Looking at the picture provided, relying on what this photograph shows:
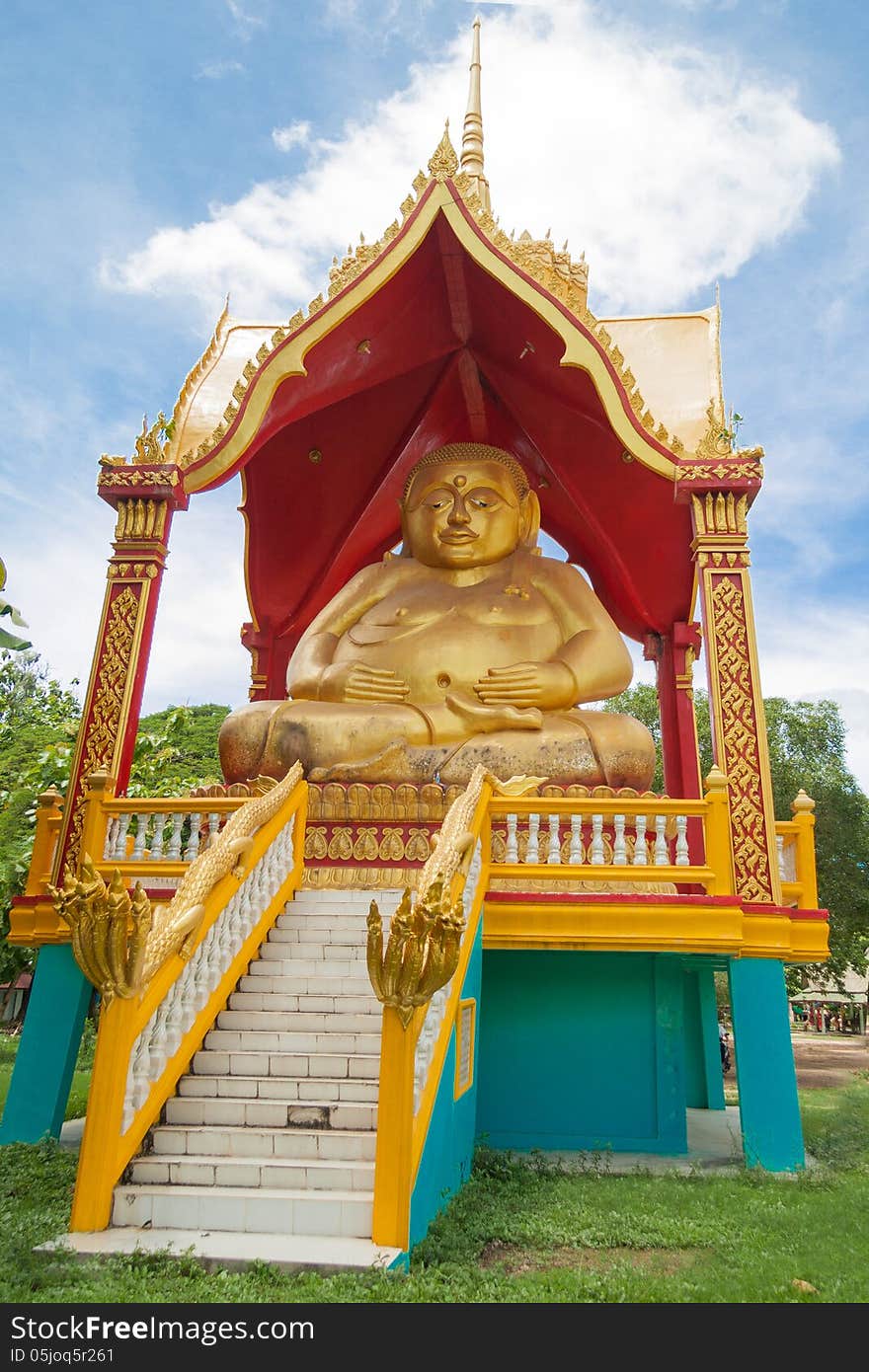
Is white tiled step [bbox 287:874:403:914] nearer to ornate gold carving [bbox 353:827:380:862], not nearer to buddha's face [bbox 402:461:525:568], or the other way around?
ornate gold carving [bbox 353:827:380:862]

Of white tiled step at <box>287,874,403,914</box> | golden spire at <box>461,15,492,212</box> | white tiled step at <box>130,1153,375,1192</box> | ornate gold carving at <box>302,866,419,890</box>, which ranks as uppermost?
golden spire at <box>461,15,492,212</box>

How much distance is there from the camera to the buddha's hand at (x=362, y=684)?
10.7 metres

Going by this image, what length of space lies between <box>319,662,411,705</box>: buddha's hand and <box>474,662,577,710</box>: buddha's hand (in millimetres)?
863

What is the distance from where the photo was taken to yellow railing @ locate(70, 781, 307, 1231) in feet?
15.7

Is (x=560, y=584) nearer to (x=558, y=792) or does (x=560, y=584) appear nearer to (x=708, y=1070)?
(x=558, y=792)

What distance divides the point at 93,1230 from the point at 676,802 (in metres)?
4.79

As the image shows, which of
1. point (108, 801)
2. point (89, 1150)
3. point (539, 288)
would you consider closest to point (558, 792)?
point (108, 801)

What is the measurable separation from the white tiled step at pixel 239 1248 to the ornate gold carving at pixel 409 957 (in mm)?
935

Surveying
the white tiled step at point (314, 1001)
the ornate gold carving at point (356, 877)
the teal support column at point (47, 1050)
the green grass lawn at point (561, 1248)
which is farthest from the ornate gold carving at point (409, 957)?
the teal support column at point (47, 1050)

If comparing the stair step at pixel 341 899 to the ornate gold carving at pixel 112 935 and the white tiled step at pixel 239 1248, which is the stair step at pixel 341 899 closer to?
the ornate gold carving at pixel 112 935

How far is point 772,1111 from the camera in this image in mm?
6887

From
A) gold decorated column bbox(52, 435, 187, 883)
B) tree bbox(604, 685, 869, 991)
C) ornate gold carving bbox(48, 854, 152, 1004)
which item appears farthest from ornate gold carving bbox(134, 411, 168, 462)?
tree bbox(604, 685, 869, 991)
